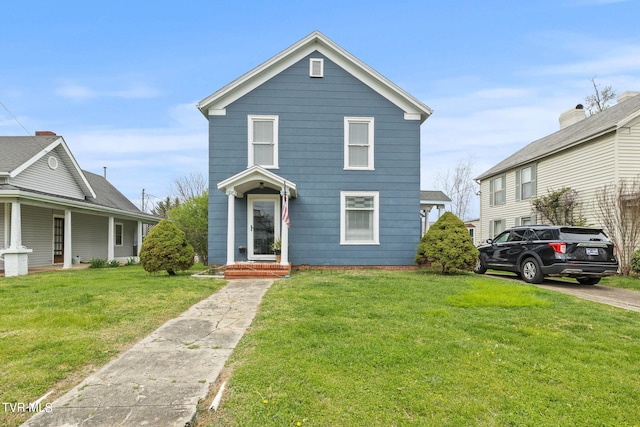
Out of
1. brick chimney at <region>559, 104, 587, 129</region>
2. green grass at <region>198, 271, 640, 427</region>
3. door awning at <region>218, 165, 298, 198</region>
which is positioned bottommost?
green grass at <region>198, 271, 640, 427</region>

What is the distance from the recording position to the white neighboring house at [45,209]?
37.9ft

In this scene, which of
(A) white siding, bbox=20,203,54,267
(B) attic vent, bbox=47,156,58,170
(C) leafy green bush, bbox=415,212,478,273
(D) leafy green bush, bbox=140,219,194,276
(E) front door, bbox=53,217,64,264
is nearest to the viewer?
Result: (D) leafy green bush, bbox=140,219,194,276

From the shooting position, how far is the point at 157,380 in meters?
3.07

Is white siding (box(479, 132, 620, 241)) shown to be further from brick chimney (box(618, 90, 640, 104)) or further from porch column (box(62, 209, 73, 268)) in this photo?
porch column (box(62, 209, 73, 268))

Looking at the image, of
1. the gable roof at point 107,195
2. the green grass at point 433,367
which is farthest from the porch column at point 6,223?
the green grass at point 433,367

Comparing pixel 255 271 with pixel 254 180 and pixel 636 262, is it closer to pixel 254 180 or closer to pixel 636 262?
pixel 254 180

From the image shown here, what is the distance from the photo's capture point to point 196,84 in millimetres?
19312

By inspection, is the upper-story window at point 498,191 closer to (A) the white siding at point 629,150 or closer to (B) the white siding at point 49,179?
(A) the white siding at point 629,150

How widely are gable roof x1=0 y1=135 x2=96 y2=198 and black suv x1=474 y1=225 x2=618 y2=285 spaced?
17.0 m

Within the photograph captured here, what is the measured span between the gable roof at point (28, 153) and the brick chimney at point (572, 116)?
2509 centimetres

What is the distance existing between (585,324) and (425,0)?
1205 cm

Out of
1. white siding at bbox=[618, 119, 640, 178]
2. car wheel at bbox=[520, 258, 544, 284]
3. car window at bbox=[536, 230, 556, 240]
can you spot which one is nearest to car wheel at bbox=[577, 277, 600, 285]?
car wheel at bbox=[520, 258, 544, 284]

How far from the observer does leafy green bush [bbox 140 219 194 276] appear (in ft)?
Result: 31.4

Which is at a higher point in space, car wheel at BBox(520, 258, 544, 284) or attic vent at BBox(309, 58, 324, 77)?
attic vent at BBox(309, 58, 324, 77)
